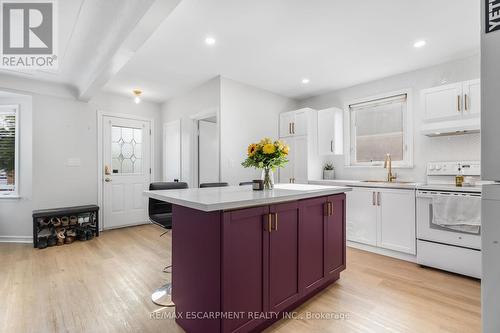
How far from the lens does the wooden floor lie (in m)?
1.77

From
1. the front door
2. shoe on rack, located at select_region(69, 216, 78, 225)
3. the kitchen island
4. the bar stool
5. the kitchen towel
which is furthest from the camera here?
the front door

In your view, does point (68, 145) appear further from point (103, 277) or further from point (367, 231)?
point (367, 231)

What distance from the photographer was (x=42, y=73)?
140 inches

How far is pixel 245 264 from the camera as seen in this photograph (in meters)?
1.54

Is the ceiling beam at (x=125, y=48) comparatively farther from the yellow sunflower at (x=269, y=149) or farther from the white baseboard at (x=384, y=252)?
the white baseboard at (x=384, y=252)

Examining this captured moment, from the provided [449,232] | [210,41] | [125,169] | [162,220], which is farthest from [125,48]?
[449,232]

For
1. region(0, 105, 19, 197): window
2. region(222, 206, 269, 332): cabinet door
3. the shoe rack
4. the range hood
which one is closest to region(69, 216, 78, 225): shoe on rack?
the shoe rack

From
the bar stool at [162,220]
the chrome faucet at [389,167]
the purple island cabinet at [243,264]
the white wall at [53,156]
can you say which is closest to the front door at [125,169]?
the white wall at [53,156]

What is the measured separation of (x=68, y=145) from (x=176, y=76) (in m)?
2.26

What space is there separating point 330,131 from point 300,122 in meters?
0.53

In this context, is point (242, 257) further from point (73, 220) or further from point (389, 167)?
point (73, 220)

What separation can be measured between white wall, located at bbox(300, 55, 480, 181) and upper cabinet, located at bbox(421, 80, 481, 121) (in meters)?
0.15

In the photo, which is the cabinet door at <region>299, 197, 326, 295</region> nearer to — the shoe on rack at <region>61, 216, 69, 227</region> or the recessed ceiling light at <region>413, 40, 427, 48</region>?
the recessed ceiling light at <region>413, 40, 427, 48</region>

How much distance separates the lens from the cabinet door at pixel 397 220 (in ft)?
9.65
